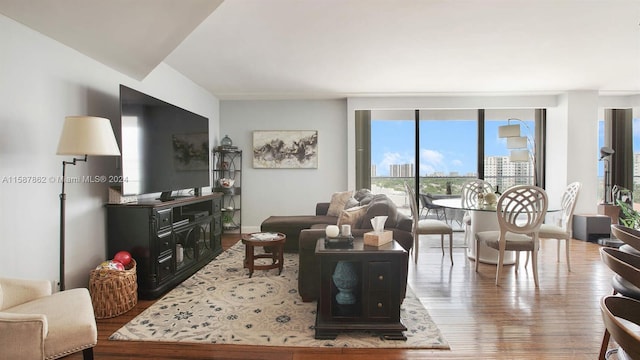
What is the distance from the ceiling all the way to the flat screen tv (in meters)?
0.46

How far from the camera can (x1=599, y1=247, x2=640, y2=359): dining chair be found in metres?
1.31

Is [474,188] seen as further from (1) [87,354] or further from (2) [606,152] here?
(1) [87,354]

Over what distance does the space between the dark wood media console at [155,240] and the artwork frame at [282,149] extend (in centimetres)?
246

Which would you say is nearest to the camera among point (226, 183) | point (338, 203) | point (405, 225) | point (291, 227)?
point (405, 225)

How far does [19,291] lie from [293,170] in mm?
4479

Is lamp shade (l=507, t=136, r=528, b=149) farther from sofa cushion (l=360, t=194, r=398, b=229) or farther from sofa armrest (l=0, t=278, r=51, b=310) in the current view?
sofa armrest (l=0, t=278, r=51, b=310)

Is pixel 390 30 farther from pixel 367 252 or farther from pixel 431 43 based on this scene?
pixel 367 252

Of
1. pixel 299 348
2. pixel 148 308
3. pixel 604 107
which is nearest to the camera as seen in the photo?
pixel 299 348

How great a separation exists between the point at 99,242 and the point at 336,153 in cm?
402

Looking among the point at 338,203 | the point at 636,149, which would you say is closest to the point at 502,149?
the point at 636,149

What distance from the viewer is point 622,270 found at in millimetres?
1362

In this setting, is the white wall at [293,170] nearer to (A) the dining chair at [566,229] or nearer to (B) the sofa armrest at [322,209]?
(B) the sofa armrest at [322,209]

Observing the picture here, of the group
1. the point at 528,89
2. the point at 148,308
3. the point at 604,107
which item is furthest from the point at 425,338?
the point at 604,107

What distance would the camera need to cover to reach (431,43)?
3617 mm
